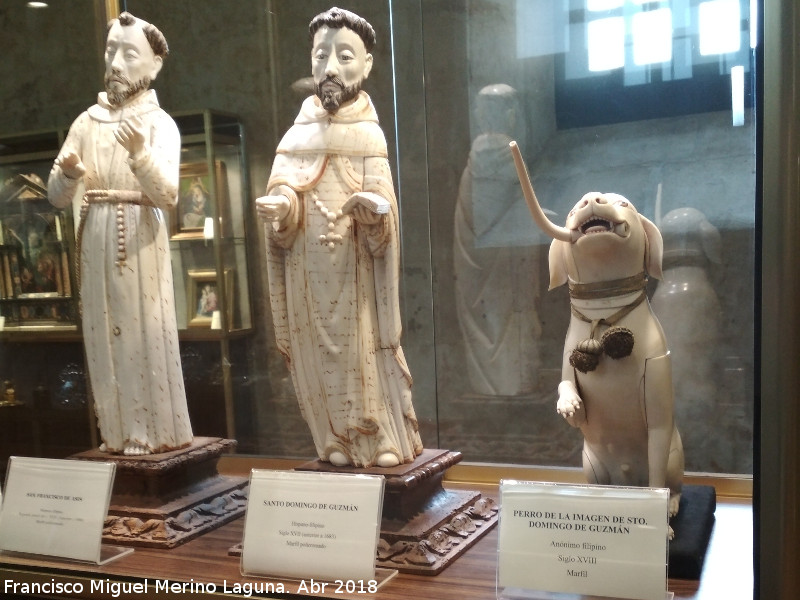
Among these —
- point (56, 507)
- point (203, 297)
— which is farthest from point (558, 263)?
point (203, 297)

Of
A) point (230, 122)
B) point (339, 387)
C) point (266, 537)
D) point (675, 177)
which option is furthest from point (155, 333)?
point (675, 177)

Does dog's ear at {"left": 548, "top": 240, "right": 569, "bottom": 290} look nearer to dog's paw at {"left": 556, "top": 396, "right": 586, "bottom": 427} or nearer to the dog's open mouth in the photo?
the dog's open mouth

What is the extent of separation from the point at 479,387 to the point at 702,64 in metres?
0.93

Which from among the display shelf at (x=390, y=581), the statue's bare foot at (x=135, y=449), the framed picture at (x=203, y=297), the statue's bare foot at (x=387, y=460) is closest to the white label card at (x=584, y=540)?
the display shelf at (x=390, y=581)

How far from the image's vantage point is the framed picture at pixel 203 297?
2.46m

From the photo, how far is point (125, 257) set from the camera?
1.72 metres

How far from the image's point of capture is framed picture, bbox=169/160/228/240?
96.6 inches

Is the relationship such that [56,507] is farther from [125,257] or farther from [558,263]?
[558,263]

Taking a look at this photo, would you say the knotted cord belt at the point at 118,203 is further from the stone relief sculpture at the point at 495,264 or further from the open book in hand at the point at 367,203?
the stone relief sculpture at the point at 495,264

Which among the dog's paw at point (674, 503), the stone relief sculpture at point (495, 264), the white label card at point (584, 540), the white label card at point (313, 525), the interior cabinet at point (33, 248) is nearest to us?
the white label card at point (584, 540)

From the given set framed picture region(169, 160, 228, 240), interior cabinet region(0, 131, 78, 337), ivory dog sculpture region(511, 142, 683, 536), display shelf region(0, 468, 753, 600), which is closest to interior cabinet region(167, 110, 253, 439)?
framed picture region(169, 160, 228, 240)

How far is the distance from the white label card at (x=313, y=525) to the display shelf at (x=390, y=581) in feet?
0.10

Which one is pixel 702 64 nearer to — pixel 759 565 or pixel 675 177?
pixel 675 177

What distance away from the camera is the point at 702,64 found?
6.17 ft
